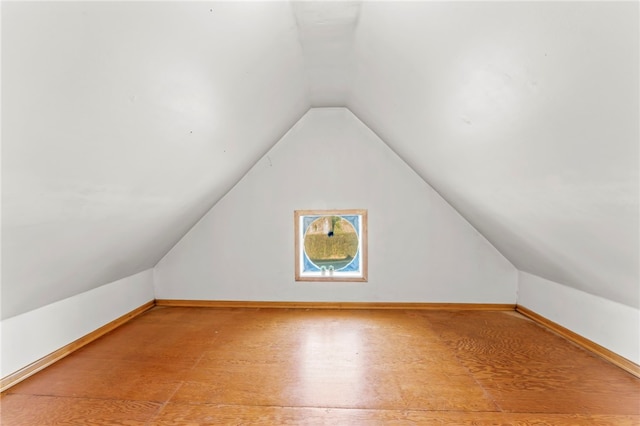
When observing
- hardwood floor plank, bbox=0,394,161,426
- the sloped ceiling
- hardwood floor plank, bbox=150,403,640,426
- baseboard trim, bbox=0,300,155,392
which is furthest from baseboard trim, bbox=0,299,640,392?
hardwood floor plank, bbox=150,403,640,426

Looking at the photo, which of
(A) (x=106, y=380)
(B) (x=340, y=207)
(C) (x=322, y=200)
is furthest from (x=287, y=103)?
(A) (x=106, y=380)

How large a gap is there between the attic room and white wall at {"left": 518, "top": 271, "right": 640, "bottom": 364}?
19mm

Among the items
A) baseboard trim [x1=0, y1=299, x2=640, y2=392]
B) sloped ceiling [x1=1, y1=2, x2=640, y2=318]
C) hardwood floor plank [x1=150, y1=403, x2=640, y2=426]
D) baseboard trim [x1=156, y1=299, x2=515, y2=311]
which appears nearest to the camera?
sloped ceiling [x1=1, y1=2, x2=640, y2=318]

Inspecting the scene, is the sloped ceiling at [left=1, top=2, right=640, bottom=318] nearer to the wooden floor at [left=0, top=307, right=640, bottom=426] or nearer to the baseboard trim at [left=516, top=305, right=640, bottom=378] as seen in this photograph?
the baseboard trim at [left=516, top=305, right=640, bottom=378]

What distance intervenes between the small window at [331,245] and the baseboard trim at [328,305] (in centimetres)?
28

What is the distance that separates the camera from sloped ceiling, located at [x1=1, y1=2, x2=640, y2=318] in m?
0.85

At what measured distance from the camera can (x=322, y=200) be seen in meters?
3.32

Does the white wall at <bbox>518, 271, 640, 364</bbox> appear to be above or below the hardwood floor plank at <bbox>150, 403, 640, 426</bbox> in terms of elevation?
above

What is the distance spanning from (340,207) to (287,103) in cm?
124

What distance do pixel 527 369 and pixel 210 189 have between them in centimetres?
277

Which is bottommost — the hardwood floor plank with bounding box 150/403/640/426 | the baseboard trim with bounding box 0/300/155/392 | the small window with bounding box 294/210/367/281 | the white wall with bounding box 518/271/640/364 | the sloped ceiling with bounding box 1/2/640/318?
the hardwood floor plank with bounding box 150/403/640/426

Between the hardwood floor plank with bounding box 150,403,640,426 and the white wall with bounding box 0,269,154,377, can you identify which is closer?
the hardwood floor plank with bounding box 150,403,640,426

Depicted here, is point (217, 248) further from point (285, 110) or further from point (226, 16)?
point (226, 16)

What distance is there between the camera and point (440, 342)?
2.48 meters
